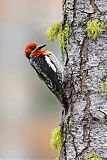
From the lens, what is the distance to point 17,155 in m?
11.2

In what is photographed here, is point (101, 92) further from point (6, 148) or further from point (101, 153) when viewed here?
point (6, 148)

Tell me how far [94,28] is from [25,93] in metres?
8.40

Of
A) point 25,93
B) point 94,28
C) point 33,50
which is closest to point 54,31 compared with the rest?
point 94,28

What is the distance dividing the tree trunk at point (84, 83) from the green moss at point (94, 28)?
1.0 inches

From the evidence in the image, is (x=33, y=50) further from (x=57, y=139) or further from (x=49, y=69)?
(x=57, y=139)

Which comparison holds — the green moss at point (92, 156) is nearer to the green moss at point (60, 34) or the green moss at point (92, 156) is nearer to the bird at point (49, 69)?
the bird at point (49, 69)

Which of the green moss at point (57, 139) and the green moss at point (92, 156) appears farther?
the green moss at point (57, 139)

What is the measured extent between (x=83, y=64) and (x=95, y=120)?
322mm

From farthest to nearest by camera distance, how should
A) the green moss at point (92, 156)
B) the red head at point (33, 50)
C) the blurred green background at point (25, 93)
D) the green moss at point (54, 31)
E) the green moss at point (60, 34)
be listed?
the blurred green background at point (25, 93), the red head at point (33, 50), the green moss at point (54, 31), the green moss at point (60, 34), the green moss at point (92, 156)

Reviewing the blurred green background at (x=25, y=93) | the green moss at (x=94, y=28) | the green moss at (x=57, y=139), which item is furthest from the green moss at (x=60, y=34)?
the blurred green background at (x=25, y=93)

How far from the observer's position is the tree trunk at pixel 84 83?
161 inches

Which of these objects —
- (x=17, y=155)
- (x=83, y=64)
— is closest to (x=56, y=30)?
(x=83, y=64)

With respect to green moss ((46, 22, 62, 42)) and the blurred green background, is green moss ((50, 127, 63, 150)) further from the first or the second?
the blurred green background

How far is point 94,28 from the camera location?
13.4ft
